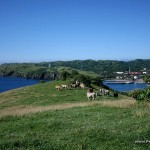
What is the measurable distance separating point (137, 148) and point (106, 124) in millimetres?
4799

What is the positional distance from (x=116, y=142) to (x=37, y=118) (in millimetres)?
9211

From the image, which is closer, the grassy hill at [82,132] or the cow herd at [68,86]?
the grassy hill at [82,132]

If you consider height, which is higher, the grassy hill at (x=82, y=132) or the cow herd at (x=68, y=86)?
the grassy hill at (x=82, y=132)

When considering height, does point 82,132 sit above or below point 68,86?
above

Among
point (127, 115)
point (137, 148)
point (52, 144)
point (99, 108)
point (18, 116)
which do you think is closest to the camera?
point (137, 148)

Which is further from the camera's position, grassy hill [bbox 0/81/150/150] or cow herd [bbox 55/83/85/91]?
cow herd [bbox 55/83/85/91]

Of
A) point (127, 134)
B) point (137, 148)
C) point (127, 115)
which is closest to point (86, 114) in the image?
point (127, 115)

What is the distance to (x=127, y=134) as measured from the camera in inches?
643

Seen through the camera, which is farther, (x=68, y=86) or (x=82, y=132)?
(x=68, y=86)

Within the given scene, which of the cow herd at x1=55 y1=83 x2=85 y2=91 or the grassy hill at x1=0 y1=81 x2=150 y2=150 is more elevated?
the grassy hill at x1=0 y1=81 x2=150 y2=150

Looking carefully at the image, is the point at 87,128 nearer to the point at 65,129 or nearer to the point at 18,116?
the point at 65,129

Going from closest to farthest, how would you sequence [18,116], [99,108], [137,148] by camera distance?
[137,148]
[18,116]
[99,108]

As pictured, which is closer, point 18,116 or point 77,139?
point 77,139

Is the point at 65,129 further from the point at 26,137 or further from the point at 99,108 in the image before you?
the point at 99,108
